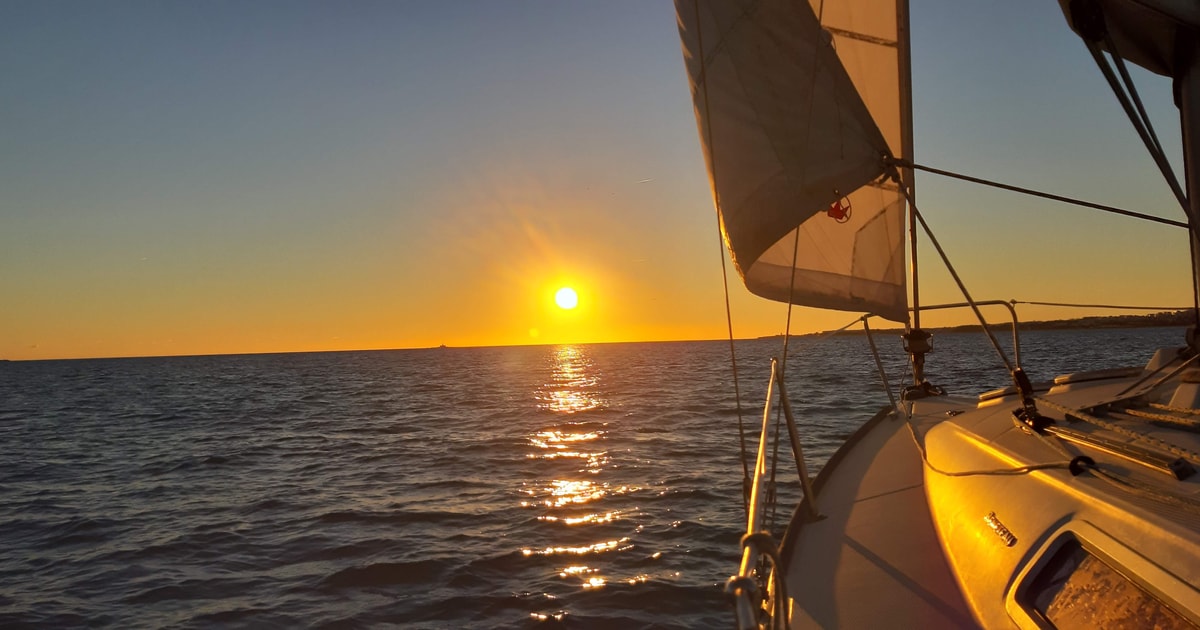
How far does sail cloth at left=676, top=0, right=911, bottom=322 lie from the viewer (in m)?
4.59

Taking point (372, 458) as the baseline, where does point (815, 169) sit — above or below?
above

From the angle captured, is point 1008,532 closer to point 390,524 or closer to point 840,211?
point 840,211

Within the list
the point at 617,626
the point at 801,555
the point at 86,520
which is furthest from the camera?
the point at 86,520

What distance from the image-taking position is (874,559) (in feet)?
12.4

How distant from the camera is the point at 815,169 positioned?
4605 mm

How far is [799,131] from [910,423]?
253 cm

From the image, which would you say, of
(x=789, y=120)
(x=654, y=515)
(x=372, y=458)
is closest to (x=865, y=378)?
(x=372, y=458)

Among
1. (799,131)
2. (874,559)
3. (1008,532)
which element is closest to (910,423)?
(874,559)

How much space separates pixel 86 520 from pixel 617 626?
943 centimetres

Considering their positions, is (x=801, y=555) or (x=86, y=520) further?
(x=86, y=520)

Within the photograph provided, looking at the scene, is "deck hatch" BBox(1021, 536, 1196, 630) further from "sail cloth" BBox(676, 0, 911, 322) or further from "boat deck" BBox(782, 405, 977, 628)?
"sail cloth" BBox(676, 0, 911, 322)

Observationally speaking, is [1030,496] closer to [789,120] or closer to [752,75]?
[789,120]

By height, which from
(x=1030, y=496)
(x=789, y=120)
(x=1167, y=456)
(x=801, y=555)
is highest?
(x=789, y=120)

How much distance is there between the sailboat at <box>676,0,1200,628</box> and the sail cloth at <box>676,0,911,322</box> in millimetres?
13
